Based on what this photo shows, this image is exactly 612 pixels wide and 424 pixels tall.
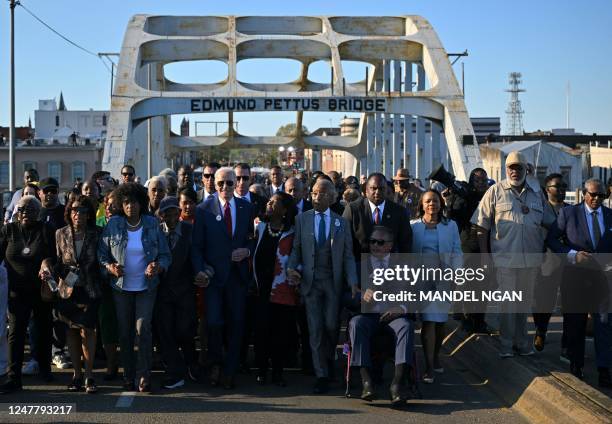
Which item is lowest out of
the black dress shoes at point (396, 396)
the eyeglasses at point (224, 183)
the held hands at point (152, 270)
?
the black dress shoes at point (396, 396)

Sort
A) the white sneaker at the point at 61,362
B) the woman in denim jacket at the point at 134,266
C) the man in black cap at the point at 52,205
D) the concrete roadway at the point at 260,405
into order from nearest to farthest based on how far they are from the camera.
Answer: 1. the concrete roadway at the point at 260,405
2. the woman in denim jacket at the point at 134,266
3. the white sneaker at the point at 61,362
4. the man in black cap at the point at 52,205

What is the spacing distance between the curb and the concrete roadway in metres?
0.16

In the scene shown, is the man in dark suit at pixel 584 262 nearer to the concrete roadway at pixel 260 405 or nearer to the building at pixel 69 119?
the concrete roadway at pixel 260 405

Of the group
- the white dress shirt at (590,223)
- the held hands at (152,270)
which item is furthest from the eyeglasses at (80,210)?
the white dress shirt at (590,223)

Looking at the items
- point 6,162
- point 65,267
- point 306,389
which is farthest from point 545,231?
point 6,162

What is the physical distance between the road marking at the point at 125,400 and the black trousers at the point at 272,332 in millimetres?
1332

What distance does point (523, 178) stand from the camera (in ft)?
30.6

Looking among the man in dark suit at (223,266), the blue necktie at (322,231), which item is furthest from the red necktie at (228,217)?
the blue necktie at (322,231)

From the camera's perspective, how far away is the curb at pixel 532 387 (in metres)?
7.05

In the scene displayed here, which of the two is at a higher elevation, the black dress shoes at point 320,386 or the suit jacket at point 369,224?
the suit jacket at point 369,224

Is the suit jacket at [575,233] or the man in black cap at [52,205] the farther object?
the man in black cap at [52,205]

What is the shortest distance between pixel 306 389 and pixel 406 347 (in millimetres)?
1212

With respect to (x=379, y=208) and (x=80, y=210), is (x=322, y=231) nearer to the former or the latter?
(x=379, y=208)

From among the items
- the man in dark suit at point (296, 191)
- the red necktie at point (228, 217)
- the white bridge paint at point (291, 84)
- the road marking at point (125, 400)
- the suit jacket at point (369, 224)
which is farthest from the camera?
the white bridge paint at point (291, 84)
